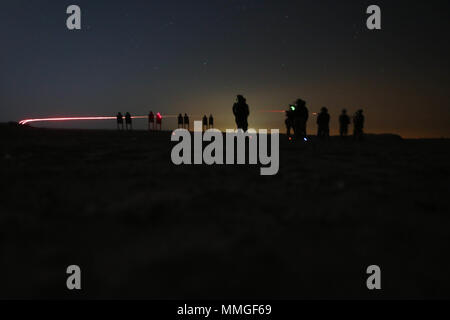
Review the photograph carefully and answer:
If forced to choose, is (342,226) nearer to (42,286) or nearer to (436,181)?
(42,286)

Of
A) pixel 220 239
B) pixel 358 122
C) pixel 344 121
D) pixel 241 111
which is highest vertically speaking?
pixel 241 111

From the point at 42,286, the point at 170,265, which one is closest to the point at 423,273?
the point at 170,265

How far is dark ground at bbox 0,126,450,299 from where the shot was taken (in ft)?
4.42

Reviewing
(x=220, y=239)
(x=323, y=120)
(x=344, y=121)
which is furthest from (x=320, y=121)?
(x=220, y=239)

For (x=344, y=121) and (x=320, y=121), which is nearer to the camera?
(x=320, y=121)

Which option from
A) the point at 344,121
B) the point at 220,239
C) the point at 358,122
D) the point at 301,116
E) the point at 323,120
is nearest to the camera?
the point at 220,239

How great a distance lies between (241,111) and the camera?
10.8 metres

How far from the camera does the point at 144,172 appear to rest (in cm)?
386

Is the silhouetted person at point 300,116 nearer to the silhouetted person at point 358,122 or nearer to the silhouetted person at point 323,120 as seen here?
the silhouetted person at point 323,120

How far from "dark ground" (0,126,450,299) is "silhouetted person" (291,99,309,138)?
26.9ft

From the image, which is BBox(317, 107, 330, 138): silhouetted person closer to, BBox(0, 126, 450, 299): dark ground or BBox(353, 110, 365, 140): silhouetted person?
BBox(353, 110, 365, 140): silhouetted person

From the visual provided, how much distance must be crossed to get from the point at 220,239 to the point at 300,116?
10.2m

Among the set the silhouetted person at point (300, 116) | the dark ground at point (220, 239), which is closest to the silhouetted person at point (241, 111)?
the silhouetted person at point (300, 116)

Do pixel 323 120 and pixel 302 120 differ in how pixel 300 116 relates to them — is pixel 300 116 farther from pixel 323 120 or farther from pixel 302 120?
pixel 323 120
